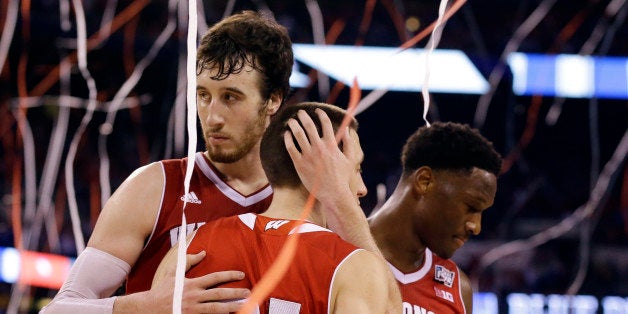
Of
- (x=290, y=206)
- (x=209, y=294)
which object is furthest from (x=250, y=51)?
(x=209, y=294)

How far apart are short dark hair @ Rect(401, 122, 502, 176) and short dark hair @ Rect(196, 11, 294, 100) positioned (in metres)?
0.79

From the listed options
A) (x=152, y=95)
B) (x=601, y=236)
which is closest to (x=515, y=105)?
(x=601, y=236)

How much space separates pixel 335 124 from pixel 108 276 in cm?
74

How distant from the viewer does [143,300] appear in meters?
2.12

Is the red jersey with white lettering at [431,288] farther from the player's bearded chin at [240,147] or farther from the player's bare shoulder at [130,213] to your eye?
the player's bare shoulder at [130,213]

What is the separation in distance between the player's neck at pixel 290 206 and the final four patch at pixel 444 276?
1.14 meters

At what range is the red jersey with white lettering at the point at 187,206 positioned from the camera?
8.30ft

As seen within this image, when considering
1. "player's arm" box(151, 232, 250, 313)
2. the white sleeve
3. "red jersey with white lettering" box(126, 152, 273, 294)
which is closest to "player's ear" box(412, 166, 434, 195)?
"red jersey with white lettering" box(126, 152, 273, 294)

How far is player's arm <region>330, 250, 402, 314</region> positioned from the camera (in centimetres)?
191

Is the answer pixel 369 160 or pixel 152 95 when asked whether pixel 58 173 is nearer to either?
pixel 152 95

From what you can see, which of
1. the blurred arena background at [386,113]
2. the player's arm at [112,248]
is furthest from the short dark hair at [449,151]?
the blurred arena background at [386,113]

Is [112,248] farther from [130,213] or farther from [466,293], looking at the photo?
[466,293]

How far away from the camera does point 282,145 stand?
2197 mm

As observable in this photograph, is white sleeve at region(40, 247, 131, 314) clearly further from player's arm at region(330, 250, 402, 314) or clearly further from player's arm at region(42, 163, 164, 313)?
player's arm at region(330, 250, 402, 314)
